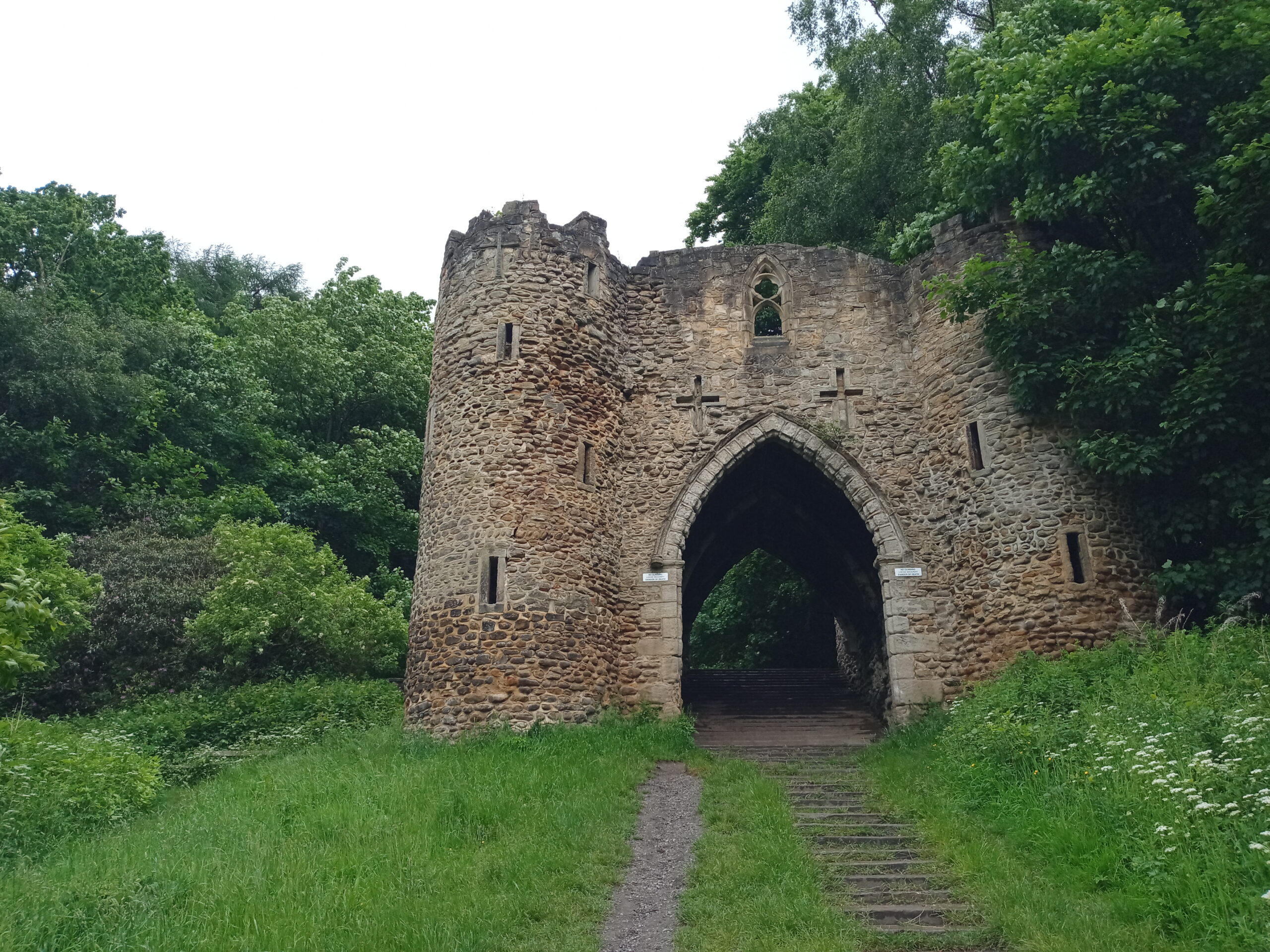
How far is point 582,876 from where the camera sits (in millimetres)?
7215

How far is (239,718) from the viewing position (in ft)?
46.7

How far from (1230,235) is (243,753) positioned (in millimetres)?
13920

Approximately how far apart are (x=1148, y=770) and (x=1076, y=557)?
610 cm

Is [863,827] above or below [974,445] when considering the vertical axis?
below

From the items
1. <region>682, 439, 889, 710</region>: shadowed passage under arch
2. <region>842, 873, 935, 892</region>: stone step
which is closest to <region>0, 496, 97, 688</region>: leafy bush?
<region>842, 873, 935, 892</region>: stone step

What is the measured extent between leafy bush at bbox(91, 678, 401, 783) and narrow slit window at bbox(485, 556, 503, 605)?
3.26m

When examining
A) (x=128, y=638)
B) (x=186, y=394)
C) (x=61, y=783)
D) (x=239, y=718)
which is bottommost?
(x=61, y=783)

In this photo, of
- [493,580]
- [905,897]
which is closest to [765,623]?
[493,580]

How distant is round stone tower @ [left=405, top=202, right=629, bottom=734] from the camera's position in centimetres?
1260

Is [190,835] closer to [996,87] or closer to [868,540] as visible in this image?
[868,540]

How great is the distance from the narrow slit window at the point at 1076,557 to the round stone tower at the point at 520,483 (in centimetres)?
631

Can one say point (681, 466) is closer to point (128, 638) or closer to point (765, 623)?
point (128, 638)

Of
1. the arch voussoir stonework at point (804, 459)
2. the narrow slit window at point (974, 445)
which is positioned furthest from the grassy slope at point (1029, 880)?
the narrow slit window at point (974, 445)

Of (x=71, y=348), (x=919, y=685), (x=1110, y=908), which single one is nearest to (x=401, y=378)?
(x=71, y=348)
